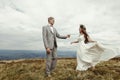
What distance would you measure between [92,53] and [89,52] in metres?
0.20

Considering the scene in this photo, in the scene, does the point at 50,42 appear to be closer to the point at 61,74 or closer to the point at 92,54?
the point at 61,74

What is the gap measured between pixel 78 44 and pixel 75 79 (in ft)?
8.60

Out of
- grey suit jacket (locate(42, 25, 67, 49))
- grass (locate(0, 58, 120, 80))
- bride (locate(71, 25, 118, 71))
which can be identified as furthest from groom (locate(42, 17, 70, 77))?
bride (locate(71, 25, 118, 71))

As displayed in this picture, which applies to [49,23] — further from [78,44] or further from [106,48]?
[106,48]

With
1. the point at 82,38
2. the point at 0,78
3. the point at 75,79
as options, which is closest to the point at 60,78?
the point at 75,79

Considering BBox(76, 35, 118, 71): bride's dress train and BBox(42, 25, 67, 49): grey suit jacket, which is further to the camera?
BBox(76, 35, 118, 71): bride's dress train

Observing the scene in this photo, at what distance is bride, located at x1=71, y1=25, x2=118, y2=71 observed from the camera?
13719mm

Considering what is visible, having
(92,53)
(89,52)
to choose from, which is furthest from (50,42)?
(92,53)

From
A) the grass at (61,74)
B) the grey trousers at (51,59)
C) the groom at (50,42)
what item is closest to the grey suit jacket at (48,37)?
the groom at (50,42)

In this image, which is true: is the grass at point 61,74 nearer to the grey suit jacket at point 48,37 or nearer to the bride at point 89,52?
the bride at point 89,52

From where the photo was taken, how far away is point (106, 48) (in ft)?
45.9

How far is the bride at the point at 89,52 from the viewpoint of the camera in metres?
13.7

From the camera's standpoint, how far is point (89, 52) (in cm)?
1386

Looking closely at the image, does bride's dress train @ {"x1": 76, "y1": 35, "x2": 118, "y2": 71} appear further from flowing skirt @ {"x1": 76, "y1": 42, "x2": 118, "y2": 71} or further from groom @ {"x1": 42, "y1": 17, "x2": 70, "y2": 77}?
groom @ {"x1": 42, "y1": 17, "x2": 70, "y2": 77}
